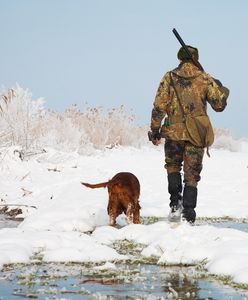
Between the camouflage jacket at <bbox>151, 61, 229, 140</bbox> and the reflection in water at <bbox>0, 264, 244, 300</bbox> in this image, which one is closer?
the reflection in water at <bbox>0, 264, 244, 300</bbox>

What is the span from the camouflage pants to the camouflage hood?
856 millimetres

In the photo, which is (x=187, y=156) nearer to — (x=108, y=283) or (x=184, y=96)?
(x=184, y=96)

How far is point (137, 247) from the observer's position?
6887mm

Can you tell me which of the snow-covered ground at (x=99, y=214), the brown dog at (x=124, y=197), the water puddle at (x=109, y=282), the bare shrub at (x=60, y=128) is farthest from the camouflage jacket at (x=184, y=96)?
the bare shrub at (x=60, y=128)

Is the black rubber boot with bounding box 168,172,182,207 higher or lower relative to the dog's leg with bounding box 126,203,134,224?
higher

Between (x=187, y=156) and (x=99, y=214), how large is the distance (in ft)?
6.33

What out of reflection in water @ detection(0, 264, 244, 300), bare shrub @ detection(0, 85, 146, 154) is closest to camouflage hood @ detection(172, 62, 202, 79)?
reflection in water @ detection(0, 264, 244, 300)

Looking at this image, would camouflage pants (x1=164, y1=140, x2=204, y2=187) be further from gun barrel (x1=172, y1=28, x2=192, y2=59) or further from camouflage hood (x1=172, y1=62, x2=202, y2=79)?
gun barrel (x1=172, y1=28, x2=192, y2=59)

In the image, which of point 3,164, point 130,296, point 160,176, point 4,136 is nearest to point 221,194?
point 160,176

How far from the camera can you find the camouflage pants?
321 inches

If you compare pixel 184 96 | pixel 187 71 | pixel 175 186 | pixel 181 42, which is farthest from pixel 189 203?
pixel 181 42

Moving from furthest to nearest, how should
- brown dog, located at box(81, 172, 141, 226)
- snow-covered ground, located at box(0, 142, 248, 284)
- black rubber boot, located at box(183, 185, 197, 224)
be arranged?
brown dog, located at box(81, 172, 141, 226) < black rubber boot, located at box(183, 185, 197, 224) < snow-covered ground, located at box(0, 142, 248, 284)

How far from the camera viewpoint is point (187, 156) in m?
8.17

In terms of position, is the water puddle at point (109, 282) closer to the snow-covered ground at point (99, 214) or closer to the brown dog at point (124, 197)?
the snow-covered ground at point (99, 214)
